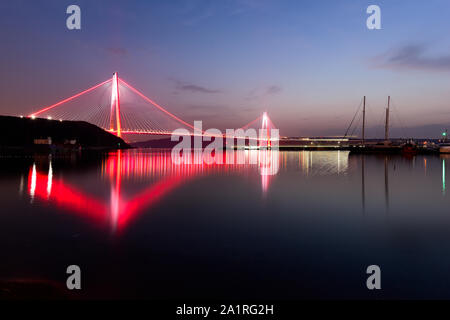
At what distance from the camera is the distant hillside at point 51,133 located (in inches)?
A: 2746

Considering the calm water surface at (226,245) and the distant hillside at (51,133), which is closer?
the calm water surface at (226,245)

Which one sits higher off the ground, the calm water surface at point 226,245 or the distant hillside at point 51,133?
the distant hillside at point 51,133

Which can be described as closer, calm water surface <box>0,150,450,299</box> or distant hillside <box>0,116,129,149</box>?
calm water surface <box>0,150,450,299</box>

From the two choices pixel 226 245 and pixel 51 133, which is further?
pixel 51 133

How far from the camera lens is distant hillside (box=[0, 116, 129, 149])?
69750mm

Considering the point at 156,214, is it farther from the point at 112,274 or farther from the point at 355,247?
the point at 355,247

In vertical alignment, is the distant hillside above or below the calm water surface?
above

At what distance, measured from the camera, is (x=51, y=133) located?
279 feet

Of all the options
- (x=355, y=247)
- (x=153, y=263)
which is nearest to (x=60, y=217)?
(x=153, y=263)

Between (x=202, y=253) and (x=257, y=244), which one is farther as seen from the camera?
(x=257, y=244)

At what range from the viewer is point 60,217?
7.97m

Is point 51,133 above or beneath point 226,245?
above
